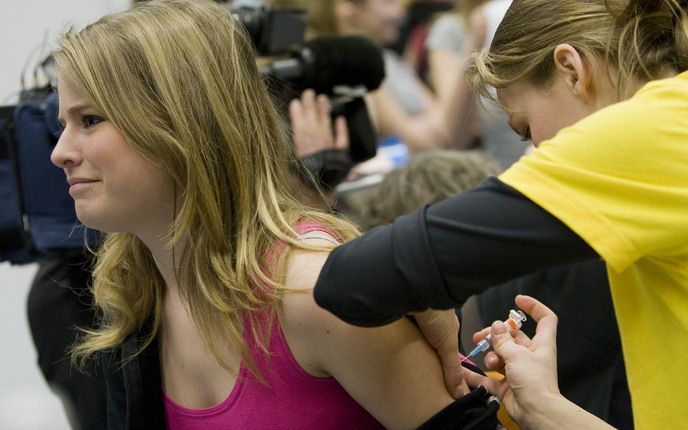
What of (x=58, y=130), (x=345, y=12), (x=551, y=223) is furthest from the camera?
(x=345, y=12)

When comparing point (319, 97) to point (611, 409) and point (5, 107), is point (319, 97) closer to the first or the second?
point (5, 107)

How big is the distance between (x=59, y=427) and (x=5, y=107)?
152 centimetres

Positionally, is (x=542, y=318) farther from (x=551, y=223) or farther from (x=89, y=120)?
(x=89, y=120)

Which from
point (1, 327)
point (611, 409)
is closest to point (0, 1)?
point (1, 327)

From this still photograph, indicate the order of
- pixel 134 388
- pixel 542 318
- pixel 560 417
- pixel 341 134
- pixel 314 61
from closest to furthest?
pixel 560 417
pixel 542 318
pixel 134 388
pixel 314 61
pixel 341 134

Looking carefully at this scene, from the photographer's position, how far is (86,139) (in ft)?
4.21

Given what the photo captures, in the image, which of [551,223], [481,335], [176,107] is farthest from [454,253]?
[176,107]

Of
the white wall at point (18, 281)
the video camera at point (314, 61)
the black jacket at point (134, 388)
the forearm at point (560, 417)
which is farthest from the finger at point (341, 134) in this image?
the white wall at point (18, 281)

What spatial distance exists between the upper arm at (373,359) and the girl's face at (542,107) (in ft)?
0.94

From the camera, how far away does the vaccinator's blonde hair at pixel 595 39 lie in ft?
3.69

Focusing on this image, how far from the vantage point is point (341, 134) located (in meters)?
2.30

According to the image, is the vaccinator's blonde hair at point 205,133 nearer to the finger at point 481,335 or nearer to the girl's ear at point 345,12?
the finger at point 481,335

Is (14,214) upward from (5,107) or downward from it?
downward

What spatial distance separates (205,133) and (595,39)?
1.60 feet
